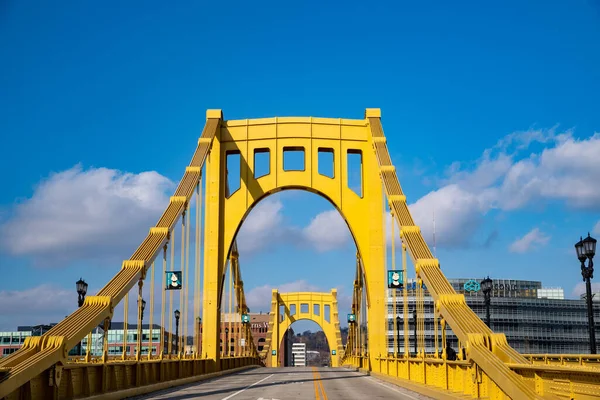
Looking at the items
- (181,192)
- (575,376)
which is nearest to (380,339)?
(181,192)

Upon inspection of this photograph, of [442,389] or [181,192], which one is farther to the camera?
[181,192]

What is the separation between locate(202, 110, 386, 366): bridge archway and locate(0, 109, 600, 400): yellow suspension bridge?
2.3 inches

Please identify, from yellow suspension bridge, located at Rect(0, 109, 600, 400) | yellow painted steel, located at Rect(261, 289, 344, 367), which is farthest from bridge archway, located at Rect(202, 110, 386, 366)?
yellow painted steel, located at Rect(261, 289, 344, 367)

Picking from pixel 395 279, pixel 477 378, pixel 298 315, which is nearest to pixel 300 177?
pixel 395 279

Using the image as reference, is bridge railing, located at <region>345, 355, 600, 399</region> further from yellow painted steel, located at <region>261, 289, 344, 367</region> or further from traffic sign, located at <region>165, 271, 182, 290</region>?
yellow painted steel, located at <region>261, 289, 344, 367</region>

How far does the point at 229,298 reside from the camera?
48.0 m

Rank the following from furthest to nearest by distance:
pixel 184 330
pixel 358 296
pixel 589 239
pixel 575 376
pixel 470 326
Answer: pixel 358 296, pixel 184 330, pixel 589 239, pixel 470 326, pixel 575 376

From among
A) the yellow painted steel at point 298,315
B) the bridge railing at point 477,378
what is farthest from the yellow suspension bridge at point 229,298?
the yellow painted steel at point 298,315

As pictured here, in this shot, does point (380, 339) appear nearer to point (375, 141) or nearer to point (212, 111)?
point (375, 141)

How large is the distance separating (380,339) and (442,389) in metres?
17.2

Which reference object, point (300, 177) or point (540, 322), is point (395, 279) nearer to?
point (300, 177)

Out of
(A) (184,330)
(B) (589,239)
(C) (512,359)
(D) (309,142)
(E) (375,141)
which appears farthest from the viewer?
(D) (309,142)

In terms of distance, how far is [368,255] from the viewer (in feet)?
133

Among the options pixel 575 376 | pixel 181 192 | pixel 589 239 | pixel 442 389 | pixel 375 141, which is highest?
pixel 375 141
